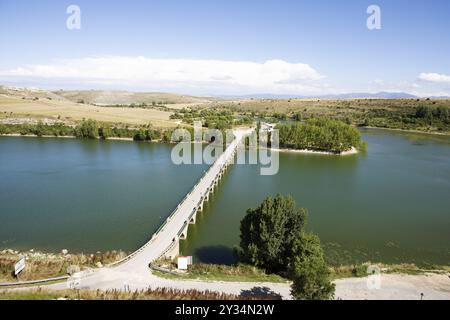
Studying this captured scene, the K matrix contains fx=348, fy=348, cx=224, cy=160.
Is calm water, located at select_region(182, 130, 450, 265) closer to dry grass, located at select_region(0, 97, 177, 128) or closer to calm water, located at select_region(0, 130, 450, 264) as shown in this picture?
calm water, located at select_region(0, 130, 450, 264)

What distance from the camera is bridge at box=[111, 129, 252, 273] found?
23164 mm

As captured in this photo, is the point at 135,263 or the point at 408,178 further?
the point at 408,178

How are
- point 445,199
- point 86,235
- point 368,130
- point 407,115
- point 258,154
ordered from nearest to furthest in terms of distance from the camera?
point 86,235, point 445,199, point 258,154, point 368,130, point 407,115

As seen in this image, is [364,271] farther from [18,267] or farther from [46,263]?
[18,267]

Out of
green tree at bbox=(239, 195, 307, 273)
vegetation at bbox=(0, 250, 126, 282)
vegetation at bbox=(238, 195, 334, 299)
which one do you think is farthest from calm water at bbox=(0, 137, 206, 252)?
vegetation at bbox=(238, 195, 334, 299)

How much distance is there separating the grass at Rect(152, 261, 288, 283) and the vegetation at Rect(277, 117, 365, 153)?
2161 inches

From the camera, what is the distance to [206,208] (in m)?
38.8

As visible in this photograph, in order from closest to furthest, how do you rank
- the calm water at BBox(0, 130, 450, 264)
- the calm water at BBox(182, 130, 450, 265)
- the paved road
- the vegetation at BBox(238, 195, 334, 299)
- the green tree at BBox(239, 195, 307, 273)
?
1. the paved road
2. the vegetation at BBox(238, 195, 334, 299)
3. the green tree at BBox(239, 195, 307, 273)
4. the calm water at BBox(182, 130, 450, 265)
5. the calm water at BBox(0, 130, 450, 264)

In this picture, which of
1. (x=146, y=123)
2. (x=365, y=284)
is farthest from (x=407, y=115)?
(x=365, y=284)

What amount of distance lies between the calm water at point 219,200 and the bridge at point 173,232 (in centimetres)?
138

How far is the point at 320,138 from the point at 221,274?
187 ft

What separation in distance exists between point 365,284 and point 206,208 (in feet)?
68.3

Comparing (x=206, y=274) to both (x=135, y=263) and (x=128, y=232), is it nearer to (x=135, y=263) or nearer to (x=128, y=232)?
(x=135, y=263)

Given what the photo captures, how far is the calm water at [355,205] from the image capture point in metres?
28.9
